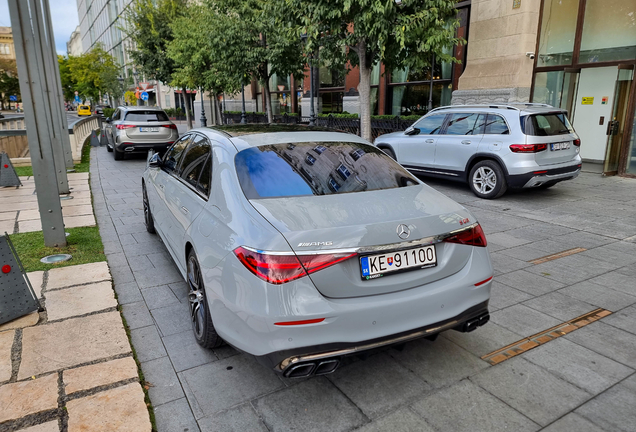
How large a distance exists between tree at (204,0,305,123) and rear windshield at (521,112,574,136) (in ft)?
26.0

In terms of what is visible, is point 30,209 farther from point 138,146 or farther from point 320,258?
point 320,258

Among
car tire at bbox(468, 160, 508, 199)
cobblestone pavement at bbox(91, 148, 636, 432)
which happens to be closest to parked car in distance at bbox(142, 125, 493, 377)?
cobblestone pavement at bbox(91, 148, 636, 432)

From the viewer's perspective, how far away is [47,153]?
5.58 m

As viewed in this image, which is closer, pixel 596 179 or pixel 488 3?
pixel 596 179

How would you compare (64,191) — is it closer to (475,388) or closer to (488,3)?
(475,388)

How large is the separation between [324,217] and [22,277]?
9.78 ft

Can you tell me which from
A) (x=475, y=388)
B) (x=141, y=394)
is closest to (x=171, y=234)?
(x=141, y=394)

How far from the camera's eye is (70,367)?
3.23 metres

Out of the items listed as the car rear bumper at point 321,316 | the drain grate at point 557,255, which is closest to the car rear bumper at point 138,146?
the drain grate at point 557,255

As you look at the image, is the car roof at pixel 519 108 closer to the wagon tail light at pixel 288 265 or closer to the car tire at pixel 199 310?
the car tire at pixel 199 310

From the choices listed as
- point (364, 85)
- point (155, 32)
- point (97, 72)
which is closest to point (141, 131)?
point (364, 85)

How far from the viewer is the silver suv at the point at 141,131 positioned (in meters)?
14.2

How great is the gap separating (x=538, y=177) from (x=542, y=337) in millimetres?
5434

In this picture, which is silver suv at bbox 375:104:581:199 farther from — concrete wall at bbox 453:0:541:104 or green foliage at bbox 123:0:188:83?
green foliage at bbox 123:0:188:83
